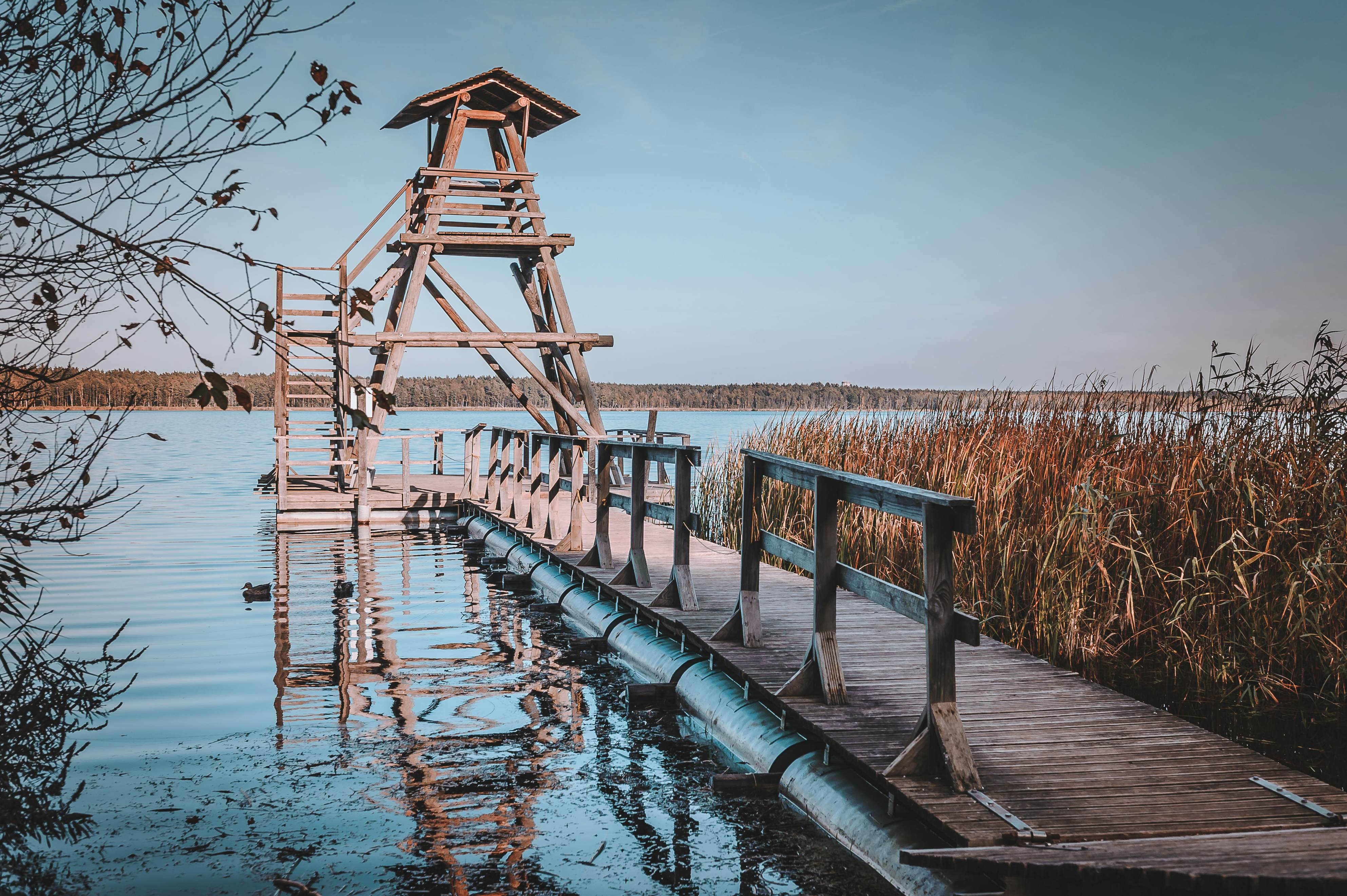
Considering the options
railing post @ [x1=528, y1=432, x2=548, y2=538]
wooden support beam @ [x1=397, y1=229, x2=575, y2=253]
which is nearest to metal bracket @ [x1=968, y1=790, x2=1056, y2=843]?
railing post @ [x1=528, y1=432, x2=548, y2=538]

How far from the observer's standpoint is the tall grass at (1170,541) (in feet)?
22.1

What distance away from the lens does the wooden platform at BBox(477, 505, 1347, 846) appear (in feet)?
12.6

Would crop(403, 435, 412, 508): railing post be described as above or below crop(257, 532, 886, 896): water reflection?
above

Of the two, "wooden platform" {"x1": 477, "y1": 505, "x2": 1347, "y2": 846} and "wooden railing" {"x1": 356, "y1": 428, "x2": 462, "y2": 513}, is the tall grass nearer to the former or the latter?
"wooden platform" {"x1": 477, "y1": 505, "x2": 1347, "y2": 846}

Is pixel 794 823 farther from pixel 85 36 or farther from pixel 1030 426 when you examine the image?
pixel 1030 426

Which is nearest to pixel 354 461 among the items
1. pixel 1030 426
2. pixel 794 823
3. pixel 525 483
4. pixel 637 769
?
pixel 525 483

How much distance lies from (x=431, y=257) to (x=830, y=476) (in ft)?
42.5

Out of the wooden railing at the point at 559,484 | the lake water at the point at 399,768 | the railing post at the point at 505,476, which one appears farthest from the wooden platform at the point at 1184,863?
the railing post at the point at 505,476

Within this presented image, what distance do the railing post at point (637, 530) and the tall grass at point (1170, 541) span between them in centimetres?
217

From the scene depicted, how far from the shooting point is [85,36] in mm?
3533

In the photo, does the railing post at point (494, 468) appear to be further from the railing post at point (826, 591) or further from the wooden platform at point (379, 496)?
the railing post at point (826, 591)

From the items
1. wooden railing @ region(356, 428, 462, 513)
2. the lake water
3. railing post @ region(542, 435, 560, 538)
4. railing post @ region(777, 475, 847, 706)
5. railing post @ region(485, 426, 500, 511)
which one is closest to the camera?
the lake water

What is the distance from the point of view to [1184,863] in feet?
9.85

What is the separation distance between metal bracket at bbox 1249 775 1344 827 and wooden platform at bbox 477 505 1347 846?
21mm
